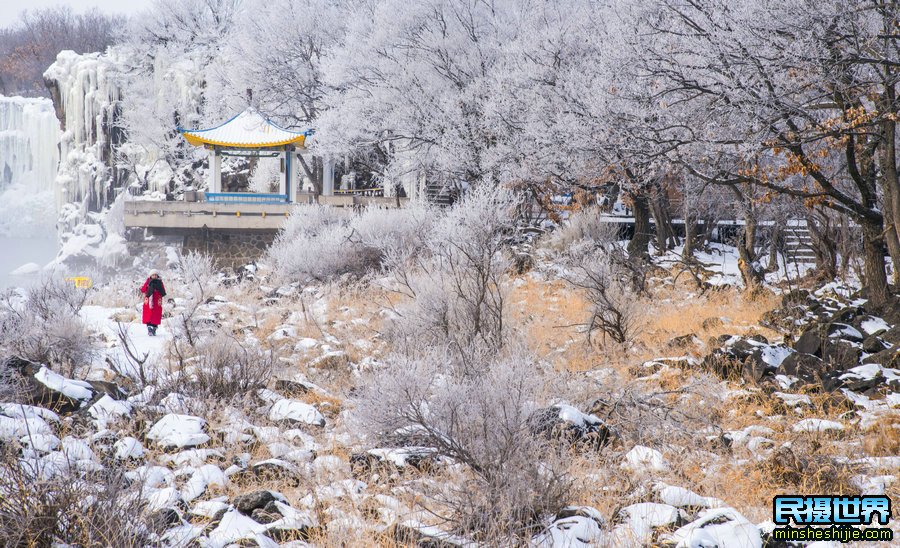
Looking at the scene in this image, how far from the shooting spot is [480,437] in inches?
187

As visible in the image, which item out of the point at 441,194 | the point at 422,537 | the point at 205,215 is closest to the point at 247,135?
the point at 205,215

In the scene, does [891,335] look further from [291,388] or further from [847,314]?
[291,388]

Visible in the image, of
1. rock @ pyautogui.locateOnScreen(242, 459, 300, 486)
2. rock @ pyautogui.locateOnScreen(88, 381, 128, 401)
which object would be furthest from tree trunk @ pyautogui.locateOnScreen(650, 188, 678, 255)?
rock @ pyautogui.locateOnScreen(242, 459, 300, 486)

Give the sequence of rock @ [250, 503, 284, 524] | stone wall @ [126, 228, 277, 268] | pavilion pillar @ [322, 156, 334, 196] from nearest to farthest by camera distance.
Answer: rock @ [250, 503, 284, 524], stone wall @ [126, 228, 277, 268], pavilion pillar @ [322, 156, 334, 196]

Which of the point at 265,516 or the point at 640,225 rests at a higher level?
the point at 640,225

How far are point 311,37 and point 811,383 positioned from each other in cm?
2538

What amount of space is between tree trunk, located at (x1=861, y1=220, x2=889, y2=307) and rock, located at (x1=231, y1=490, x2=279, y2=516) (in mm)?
8631

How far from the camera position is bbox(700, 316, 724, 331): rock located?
10.1 m

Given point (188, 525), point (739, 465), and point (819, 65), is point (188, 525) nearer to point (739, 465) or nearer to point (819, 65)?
point (739, 465)

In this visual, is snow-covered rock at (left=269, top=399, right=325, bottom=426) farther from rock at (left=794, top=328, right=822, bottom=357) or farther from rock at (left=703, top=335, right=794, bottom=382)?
rock at (left=794, top=328, right=822, bottom=357)

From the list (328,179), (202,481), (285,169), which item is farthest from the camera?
(328,179)

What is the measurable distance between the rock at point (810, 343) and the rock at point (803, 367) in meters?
0.39

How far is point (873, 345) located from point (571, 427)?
4.72 metres

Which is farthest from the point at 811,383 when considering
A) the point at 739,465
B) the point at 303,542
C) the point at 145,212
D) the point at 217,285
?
the point at 145,212
